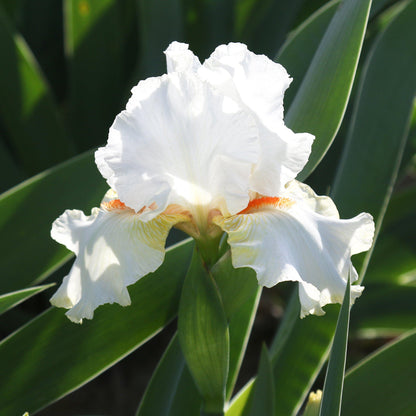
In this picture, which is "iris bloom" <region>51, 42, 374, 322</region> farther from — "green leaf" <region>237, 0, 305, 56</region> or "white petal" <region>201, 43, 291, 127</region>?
"green leaf" <region>237, 0, 305, 56</region>

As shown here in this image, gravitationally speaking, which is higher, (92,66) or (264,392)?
(92,66)

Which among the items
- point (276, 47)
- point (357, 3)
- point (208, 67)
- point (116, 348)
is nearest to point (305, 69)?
point (357, 3)

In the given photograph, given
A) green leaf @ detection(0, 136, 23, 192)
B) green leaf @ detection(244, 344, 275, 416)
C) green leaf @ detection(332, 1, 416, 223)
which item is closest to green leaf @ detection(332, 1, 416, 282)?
green leaf @ detection(332, 1, 416, 223)

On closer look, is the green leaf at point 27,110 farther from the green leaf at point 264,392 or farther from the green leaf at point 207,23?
the green leaf at point 264,392

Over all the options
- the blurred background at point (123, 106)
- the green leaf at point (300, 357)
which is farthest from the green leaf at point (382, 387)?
the blurred background at point (123, 106)

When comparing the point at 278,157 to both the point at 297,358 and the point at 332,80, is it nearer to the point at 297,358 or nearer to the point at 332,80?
the point at 332,80

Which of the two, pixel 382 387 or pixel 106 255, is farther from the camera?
pixel 382 387

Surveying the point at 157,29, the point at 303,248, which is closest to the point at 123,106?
the point at 157,29
